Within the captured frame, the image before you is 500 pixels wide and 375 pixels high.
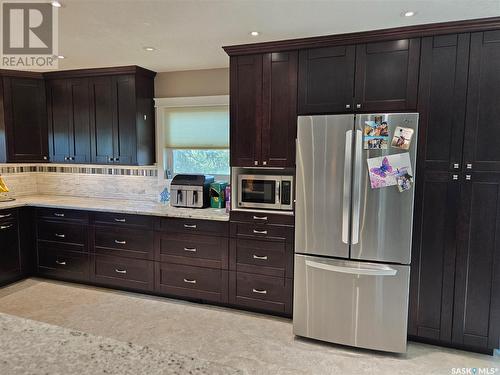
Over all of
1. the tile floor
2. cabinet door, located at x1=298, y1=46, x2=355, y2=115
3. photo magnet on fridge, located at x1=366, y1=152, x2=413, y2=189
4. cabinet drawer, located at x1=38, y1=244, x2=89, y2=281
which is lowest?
the tile floor

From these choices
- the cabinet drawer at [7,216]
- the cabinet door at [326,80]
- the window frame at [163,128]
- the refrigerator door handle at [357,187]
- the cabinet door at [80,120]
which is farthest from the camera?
the cabinet door at [80,120]

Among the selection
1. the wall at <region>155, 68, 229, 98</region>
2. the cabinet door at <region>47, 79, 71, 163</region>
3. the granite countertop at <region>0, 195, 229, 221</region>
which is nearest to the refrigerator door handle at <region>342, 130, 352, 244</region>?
the granite countertop at <region>0, 195, 229, 221</region>

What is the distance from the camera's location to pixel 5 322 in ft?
3.58

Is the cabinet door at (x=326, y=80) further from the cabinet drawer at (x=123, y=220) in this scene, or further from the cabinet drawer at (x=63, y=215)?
the cabinet drawer at (x=63, y=215)

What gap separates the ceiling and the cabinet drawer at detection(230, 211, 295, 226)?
1570mm

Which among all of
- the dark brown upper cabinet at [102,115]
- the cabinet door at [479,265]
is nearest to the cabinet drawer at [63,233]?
the dark brown upper cabinet at [102,115]

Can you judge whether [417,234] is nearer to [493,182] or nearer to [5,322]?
[493,182]

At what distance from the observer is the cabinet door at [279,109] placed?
301cm

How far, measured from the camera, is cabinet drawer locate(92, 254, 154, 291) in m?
3.66

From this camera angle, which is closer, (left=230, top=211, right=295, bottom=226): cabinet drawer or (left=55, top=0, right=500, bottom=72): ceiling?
(left=55, top=0, right=500, bottom=72): ceiling

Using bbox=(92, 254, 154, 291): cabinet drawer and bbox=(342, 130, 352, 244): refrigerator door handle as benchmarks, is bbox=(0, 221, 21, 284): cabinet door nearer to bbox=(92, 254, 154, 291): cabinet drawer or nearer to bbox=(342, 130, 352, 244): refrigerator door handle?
bbox=(92, 254, 154, 291): cabinet drawer

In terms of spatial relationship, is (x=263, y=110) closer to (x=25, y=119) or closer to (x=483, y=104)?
(x=483, y=104)

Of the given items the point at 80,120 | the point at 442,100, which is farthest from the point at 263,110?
the point at 80,120

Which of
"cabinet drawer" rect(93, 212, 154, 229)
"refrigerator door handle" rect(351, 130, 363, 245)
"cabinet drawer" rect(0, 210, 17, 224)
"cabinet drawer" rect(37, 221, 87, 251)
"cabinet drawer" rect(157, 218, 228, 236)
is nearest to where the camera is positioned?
"refrigerator door handle" rect(351, 130, 363, 245)
